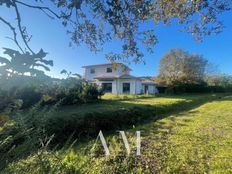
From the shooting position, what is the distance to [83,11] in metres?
4.69

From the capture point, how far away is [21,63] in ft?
4.05

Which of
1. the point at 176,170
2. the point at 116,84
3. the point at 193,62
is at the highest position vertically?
the point at 193,62

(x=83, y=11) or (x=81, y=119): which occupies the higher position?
(x=83, y=11)

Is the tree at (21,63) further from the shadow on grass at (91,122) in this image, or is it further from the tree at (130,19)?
the shadow on grass at (91,122)

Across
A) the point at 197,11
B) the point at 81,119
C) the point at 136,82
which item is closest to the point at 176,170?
the point at 197,11

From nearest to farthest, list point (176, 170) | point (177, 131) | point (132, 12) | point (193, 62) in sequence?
point (132, 12)
point (176, 170)
point (177, 131)
point (193, 62)

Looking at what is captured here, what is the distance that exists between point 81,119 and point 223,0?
7202 millimetres

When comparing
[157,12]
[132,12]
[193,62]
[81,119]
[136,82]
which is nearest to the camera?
[132,12]

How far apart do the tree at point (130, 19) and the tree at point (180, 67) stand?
31.1 meters

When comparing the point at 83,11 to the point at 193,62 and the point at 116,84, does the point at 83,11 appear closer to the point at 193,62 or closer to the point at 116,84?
the point at 116,84

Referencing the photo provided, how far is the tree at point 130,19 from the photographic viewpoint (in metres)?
3.84

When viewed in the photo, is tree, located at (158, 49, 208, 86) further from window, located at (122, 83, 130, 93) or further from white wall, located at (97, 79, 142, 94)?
window, located at (122, 83, 130, 93)

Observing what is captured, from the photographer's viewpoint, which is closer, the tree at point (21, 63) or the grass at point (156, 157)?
the tree at point (21, 63)

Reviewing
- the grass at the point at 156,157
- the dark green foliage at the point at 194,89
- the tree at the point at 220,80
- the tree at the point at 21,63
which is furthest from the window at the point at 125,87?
the tree at the point at 21,63
